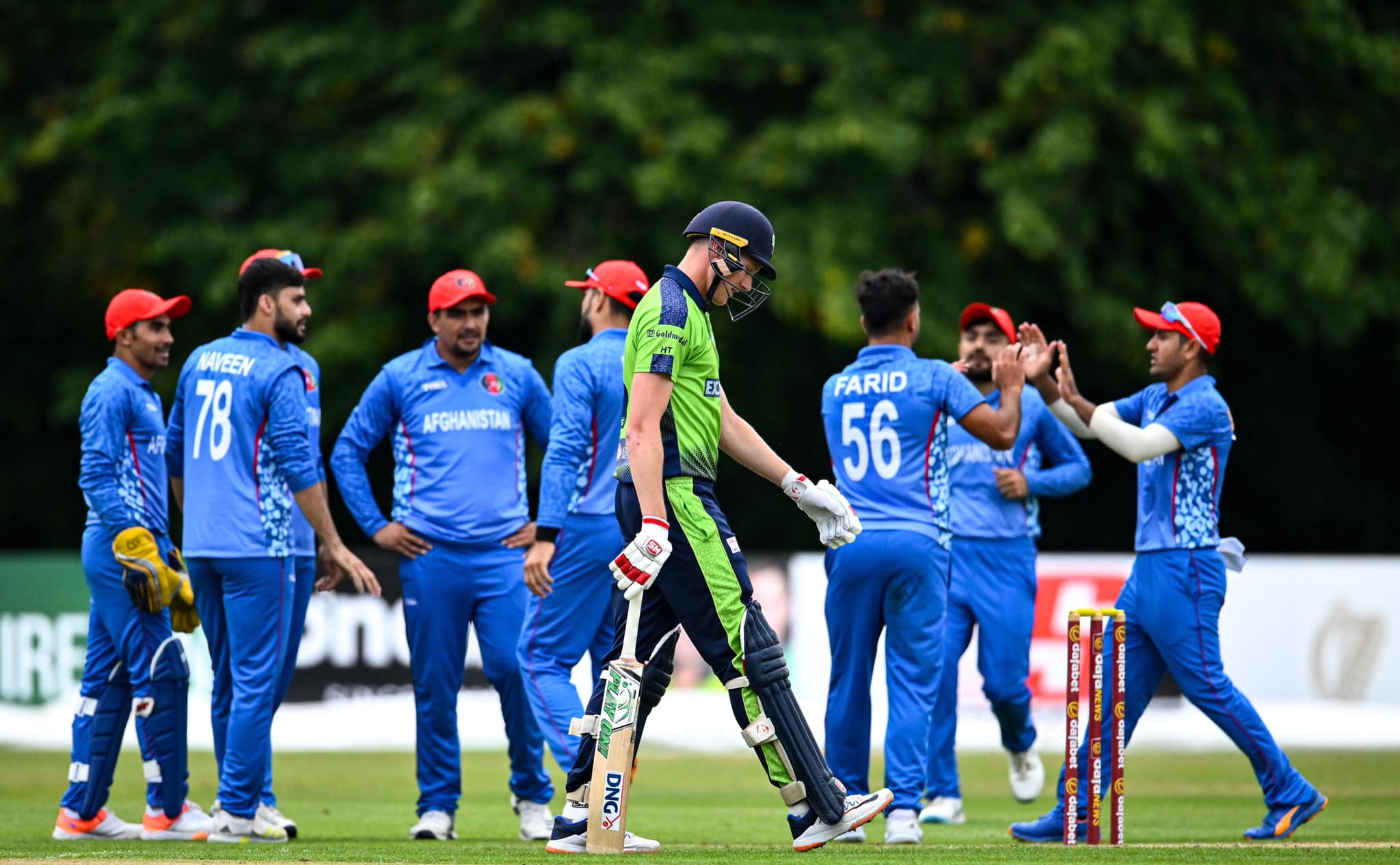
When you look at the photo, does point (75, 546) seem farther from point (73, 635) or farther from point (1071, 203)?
point (1071, 203)

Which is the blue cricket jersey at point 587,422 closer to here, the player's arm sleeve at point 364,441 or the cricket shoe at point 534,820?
the player's arm sleeve at point 364,441

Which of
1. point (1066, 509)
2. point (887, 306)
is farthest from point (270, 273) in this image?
point (1066, 509)

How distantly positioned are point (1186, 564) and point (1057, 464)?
220cm

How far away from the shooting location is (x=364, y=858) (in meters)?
6.32

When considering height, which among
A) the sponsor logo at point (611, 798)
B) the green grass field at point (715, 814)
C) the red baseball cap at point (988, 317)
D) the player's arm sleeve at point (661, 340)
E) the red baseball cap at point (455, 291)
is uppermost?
the red baseball cap at point (455, 291)

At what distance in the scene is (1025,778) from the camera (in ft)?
31.2

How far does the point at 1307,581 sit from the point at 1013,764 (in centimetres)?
563

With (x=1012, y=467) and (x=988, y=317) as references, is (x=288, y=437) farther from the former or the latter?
(x=1012, y=467)

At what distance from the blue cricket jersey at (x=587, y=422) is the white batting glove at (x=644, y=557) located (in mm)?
1939

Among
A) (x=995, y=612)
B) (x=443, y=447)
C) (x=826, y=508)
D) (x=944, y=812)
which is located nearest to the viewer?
(x=826, y=508)

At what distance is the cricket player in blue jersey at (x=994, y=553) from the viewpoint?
9133mm

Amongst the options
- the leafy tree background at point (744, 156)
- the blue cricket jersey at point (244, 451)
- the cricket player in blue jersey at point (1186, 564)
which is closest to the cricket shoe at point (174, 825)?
the blue cricket jersey at point (244, 451)

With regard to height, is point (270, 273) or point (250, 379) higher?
point (270, 273)

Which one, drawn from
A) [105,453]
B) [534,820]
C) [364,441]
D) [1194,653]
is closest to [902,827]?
[1194,653]
